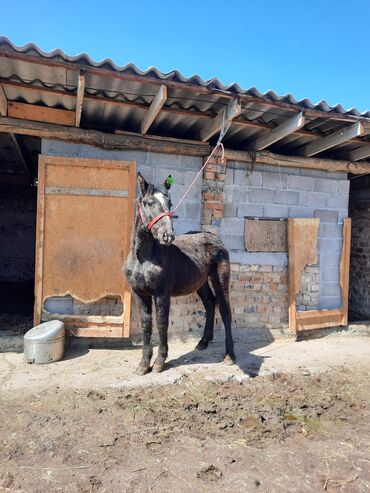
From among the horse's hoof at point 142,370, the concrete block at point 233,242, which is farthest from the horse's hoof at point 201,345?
the concrete block at point 233,242

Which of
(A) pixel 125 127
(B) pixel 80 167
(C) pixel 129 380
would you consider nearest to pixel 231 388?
(C) pixel 129 380

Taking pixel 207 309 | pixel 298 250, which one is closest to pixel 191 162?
pixel 207 309

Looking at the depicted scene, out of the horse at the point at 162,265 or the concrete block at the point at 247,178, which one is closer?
the horse at the point at 162,265

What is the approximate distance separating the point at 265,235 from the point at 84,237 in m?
3.00

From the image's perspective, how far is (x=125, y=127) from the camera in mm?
5469

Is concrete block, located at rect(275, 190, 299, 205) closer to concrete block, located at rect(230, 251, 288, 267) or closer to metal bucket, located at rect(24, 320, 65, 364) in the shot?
concrete block, located at rect(230, 251, 288, 267)

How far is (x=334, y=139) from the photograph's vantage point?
536 centimetres

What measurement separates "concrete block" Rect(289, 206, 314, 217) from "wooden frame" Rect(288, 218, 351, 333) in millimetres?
140

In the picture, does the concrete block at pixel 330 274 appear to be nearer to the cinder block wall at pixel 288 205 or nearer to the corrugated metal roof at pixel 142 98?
the cinder block wall at pixel 288 205

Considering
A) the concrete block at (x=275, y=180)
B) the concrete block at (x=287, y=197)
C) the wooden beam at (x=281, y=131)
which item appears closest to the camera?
the wooden beam at (x=281, y=131)

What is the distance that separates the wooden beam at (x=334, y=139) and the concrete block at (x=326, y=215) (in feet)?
3.48

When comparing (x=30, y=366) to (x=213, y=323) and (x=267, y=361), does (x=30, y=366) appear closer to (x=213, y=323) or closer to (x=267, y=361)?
(x=213, y=323)

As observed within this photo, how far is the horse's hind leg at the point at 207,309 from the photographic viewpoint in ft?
17.4

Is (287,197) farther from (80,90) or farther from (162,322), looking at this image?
(80,90)
